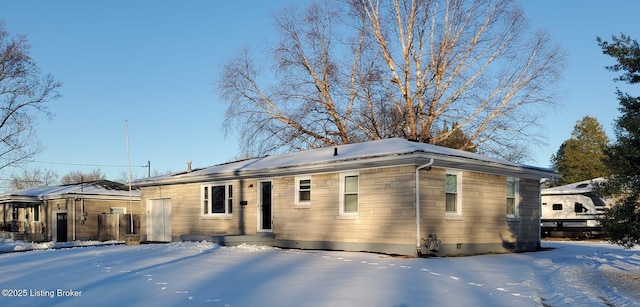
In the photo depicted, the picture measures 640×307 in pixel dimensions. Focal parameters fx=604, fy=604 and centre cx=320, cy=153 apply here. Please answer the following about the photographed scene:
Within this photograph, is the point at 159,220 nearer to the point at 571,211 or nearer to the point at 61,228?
the point at 61,228

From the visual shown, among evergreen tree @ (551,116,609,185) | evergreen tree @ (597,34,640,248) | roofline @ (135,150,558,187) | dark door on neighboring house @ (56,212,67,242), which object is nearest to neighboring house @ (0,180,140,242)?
dark door on neighboring house @ (56,212,67,242)

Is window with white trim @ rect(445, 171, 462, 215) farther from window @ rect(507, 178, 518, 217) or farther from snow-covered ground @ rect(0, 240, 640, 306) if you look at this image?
window @ rect(507, 178, 518, 217)

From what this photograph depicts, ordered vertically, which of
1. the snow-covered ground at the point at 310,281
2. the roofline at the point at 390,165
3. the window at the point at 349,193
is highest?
the roofline at the point at 390,165

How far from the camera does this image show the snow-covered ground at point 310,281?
987 cm

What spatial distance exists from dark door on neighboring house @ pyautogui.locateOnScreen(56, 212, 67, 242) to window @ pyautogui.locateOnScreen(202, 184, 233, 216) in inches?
646

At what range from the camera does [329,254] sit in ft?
57.3

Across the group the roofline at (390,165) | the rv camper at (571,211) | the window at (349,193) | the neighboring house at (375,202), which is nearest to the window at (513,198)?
the neighboring house at (375,202)

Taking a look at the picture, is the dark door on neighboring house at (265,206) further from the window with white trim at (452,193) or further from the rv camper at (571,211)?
the rv camper at (571,211)

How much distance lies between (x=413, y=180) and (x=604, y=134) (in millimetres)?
41071

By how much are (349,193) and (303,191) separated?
214cm

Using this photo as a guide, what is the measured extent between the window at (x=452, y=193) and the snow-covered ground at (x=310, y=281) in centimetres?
186

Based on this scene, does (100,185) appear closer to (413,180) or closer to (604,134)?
(413,180)

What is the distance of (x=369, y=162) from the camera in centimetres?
1806

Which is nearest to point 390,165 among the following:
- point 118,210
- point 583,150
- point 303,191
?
point 303,191
